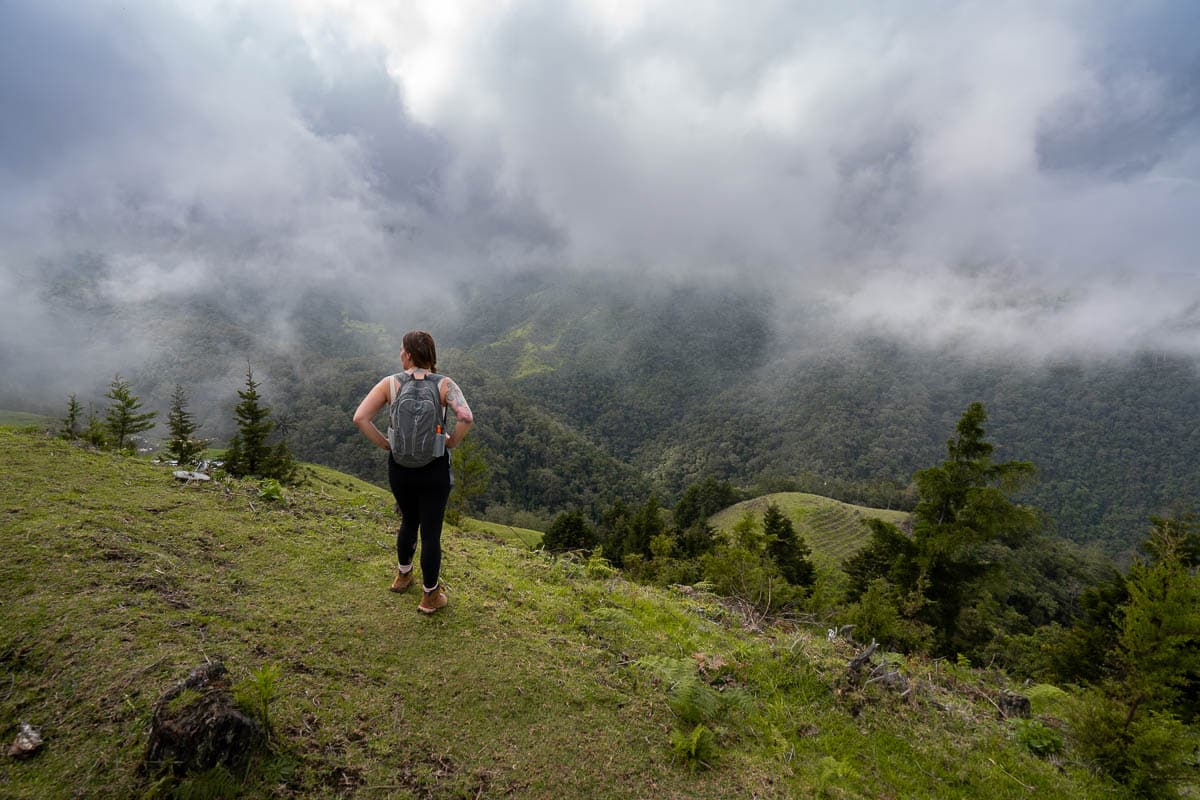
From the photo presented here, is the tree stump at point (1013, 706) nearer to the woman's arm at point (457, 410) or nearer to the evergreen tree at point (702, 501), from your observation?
the woman's arm at point (457, 410)

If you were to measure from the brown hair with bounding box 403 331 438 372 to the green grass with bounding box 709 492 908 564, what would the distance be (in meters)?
72.4

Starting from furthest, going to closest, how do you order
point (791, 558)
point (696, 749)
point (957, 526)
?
1. point (791, 558)
2. point (957, 526)
3. point (696, 749)

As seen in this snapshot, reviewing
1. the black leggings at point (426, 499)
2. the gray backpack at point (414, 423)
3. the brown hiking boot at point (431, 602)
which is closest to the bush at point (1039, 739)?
the brown hiking boot at point (431, 602)

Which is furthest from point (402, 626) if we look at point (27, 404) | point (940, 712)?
point (27, 404)

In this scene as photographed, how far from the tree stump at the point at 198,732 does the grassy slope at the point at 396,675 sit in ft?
0.55

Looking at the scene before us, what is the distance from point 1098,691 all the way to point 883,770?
424 centimetres

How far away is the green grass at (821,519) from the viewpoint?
249 ft

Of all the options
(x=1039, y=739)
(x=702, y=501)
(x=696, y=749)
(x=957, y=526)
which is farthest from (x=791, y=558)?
(x=702, y=501)

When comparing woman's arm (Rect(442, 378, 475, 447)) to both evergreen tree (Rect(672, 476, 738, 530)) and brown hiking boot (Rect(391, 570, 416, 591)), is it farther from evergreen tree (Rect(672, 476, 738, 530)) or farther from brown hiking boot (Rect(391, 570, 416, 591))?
evergreen tree (Rect(672, 476, 738, 530))

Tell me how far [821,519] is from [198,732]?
9349 centimetres

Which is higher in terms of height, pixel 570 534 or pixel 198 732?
pixel 198 732

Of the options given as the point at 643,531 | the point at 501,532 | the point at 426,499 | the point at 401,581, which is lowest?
the point at 501,532

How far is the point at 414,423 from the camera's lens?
4.47 metres

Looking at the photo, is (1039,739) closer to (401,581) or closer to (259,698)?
(401,581)
